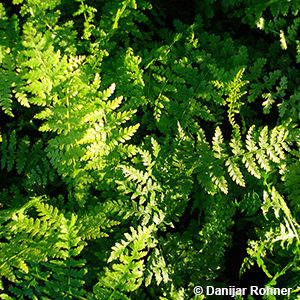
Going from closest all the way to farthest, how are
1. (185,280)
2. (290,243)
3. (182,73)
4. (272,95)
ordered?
(290,243) → (185,280) → (182,73) → (272,95)

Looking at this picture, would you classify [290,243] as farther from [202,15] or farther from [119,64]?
[202,15]

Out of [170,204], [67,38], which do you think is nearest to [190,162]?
[170,204]

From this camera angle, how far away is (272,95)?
316 cm

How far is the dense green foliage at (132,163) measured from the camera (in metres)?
2.43

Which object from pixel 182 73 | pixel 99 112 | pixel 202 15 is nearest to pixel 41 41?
pixel 99 112

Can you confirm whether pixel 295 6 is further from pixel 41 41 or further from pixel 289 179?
pixel 41 41

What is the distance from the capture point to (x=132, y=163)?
302cm

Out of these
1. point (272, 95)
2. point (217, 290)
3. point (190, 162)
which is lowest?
point (217, 290)

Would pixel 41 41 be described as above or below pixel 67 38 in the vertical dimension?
below

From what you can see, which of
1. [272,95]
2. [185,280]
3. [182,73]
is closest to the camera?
[185,280]

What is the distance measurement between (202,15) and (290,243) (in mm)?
2241

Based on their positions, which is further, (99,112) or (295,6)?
(295,6)

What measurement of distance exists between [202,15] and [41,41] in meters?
1.66

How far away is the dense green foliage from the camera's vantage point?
2430 millimetres
